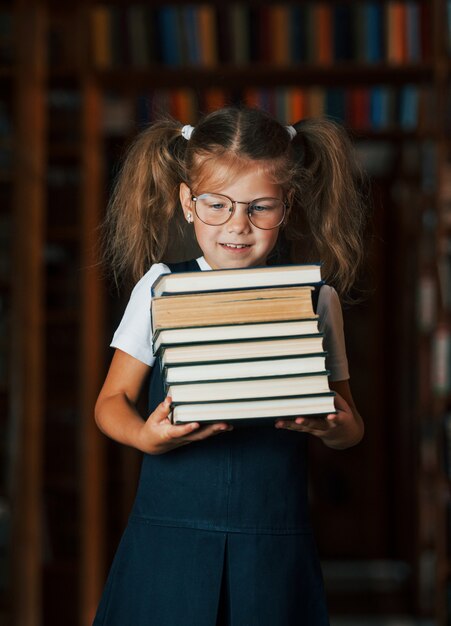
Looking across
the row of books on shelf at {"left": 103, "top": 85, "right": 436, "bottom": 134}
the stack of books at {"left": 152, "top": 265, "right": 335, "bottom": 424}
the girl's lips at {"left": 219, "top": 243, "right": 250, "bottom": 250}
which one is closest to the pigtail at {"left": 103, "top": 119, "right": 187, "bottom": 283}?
the girl's lips at {"left": 219, "top": 243, "right": 250, "bottom": 250}

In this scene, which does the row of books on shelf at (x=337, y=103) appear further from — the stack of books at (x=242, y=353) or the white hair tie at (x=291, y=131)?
the stack of books at (x=242, y=353)

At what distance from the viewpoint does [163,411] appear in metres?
1.06

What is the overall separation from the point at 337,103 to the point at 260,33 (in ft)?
1.98

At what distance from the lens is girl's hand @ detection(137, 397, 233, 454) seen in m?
1.05

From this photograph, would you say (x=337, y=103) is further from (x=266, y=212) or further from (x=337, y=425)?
(x=337, y=425)

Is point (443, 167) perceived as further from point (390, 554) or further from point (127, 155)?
point (390, 554)

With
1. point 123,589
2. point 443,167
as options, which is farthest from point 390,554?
point 123,589

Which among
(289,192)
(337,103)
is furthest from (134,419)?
(337,103)

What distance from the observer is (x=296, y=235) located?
4.14ft

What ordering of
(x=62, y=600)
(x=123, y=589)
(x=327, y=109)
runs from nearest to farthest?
(x=123, y=589)
(x=62, y=600)
(x=327, y=109)

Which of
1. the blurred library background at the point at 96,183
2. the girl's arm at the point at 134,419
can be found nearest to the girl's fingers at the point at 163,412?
the girl's arm at the point at 134,419

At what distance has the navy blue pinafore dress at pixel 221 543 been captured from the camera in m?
1.15

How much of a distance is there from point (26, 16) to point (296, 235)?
272 centimetres

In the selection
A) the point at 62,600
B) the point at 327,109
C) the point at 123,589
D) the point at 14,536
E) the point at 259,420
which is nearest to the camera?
the point at 259,420
